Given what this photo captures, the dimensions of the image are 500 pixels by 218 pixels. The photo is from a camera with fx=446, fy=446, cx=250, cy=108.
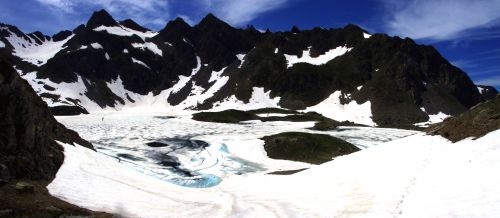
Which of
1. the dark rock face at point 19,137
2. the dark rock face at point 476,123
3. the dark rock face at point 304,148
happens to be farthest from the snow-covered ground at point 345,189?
the dark rock face at point 304,148

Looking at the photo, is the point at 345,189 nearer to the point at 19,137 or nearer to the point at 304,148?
the point at 19,137

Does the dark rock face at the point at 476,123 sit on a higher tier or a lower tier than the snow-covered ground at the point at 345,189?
higher

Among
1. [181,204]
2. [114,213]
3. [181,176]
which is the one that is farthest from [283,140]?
[114,213]

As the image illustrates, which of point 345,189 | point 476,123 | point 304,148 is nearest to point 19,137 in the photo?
point 345,189

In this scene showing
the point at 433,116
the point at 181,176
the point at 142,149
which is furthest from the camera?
the point at 433,116

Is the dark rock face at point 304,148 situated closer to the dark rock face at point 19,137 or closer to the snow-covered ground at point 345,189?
the snow-covered ground at point 345,189

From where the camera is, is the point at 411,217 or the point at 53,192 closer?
the point at 411,217

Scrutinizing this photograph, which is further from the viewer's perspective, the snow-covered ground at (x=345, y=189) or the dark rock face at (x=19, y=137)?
the dark rock face at (x=19, y=137)

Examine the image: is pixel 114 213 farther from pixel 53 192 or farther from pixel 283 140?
pixel 283 140
